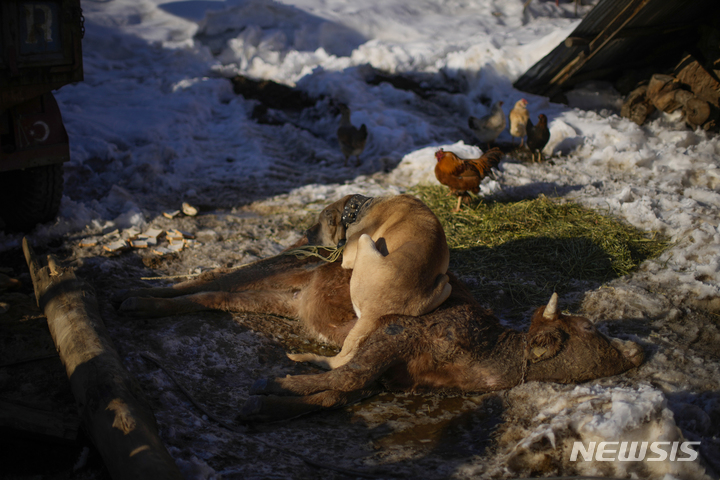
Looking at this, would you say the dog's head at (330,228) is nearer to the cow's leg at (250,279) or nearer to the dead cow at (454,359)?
the cow's leg at (250,279)

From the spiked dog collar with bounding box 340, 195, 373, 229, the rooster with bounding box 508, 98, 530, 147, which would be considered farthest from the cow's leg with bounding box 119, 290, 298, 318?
the rooster with bounding box 508, 98, 530, 147

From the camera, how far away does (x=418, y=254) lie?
283 cm

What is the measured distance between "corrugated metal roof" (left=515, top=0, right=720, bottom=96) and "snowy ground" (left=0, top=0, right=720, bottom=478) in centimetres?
44

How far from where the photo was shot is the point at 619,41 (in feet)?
26.3

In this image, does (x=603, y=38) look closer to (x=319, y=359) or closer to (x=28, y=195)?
(x=319, y=359)

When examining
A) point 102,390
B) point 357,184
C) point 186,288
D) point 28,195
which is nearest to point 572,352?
point 102,390

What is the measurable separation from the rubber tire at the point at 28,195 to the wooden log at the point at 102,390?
6.62 feet

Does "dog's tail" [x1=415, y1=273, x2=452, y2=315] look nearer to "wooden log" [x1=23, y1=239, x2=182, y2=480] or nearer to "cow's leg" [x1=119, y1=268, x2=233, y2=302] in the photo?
"wooden log" [x1=23, y1=239, x2=182, y2=480]

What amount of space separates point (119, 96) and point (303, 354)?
8686mm

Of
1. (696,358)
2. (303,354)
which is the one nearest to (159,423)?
(303,354)

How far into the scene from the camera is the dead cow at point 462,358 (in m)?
2.64

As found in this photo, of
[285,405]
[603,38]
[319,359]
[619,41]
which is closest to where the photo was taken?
[285,405]

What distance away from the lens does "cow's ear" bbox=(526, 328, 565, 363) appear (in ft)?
8.96

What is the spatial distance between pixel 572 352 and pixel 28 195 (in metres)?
5.22
